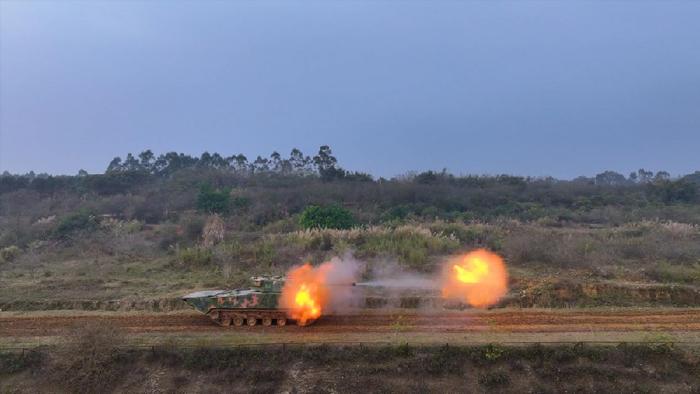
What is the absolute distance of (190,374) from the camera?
16.0 m

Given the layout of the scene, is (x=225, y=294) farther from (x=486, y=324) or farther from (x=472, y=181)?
(x=472, y=181)

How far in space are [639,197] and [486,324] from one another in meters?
49.1

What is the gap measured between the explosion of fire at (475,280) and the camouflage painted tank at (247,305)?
25.6ft

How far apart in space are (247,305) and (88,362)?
5.55m

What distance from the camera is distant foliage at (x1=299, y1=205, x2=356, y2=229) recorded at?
3612cm

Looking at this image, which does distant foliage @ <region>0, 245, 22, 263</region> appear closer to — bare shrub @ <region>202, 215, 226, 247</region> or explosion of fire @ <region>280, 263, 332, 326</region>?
bare shrub @ <region>202, 215, 226, 247</region>

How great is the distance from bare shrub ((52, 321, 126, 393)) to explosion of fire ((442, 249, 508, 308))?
13.5 metres

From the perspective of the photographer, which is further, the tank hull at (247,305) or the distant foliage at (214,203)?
the distant foliage at (214,203)

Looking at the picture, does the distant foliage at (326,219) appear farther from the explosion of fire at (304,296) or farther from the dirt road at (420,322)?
the explosion of fire at (304,296)

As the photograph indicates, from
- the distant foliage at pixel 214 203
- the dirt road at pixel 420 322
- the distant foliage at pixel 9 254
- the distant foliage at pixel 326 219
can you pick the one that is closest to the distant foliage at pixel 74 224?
the distant foliage at pixel 9 254

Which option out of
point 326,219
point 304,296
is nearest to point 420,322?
point 304,296

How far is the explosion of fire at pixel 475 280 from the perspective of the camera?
2161cm

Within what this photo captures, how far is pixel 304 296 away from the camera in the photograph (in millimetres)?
18719

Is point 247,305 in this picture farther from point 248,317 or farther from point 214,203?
point 214,203
